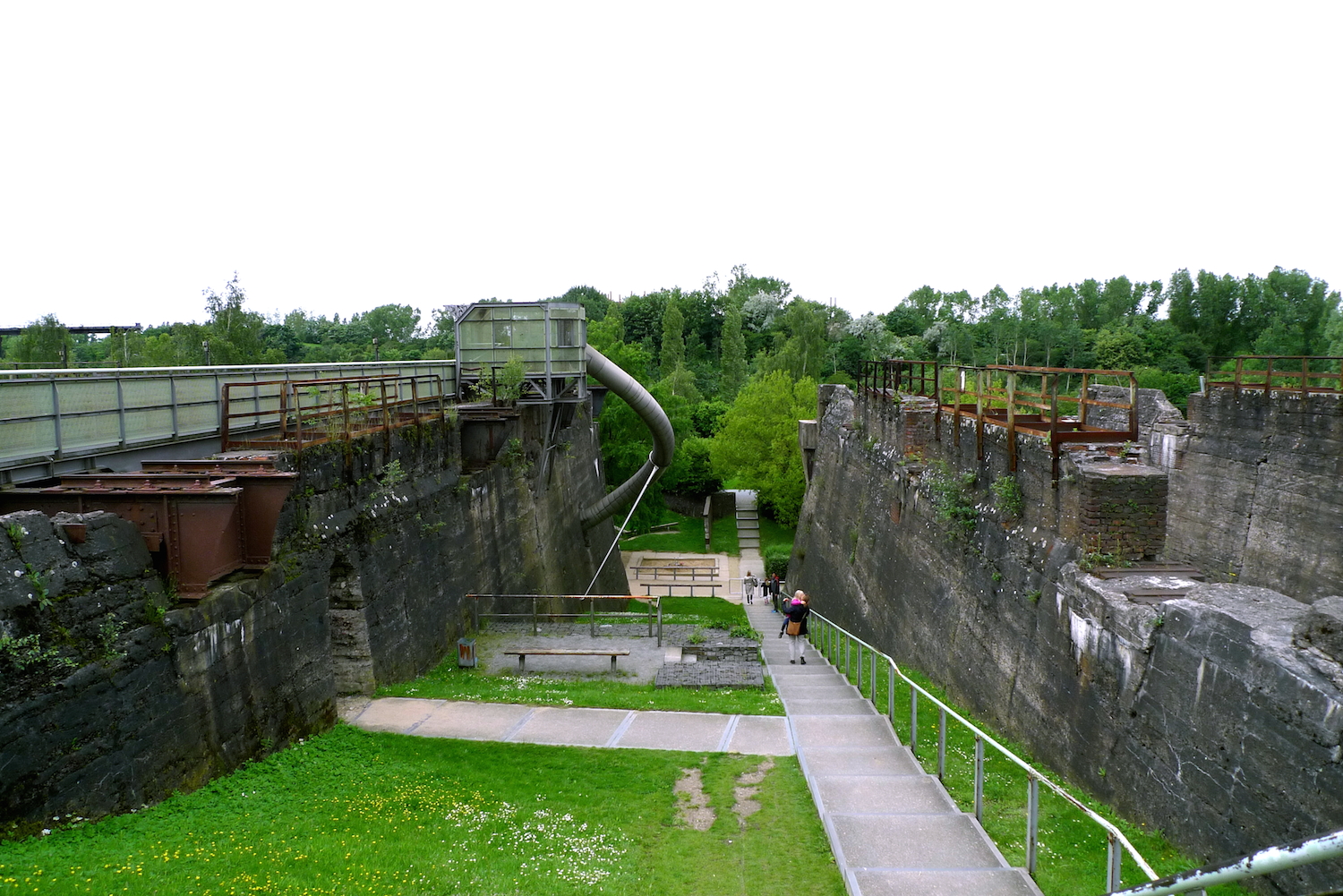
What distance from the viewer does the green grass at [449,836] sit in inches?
217

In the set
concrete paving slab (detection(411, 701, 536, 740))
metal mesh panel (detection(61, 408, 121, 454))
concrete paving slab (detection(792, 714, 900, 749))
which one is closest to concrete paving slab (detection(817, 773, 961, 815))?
concrete paving slab (detection(792, 714, 900, 749))

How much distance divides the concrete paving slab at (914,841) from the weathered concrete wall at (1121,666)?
172 centimetres

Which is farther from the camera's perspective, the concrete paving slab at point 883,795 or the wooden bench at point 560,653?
the wooden bench at point 560,653

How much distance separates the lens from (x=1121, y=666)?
24.5 feet

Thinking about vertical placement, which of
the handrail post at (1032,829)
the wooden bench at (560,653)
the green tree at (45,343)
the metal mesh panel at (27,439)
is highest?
the green tree at (45,343)

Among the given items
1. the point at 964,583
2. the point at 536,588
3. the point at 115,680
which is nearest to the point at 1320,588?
the point at 964,583

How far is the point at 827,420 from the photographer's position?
2512 centimetres

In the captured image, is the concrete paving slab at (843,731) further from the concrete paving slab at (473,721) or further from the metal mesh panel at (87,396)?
the metal mesh panel at (87,396)

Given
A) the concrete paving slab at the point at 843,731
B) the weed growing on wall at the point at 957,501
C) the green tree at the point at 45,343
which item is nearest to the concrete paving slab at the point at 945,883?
the concrete paving slab at the point at 843,731

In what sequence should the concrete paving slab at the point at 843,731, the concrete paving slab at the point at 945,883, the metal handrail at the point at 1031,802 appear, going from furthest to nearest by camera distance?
the concrete paving slab at the point at 843,731
the concrete paving slab at the point at 945,883
the metal handrail at the point at 1031,802

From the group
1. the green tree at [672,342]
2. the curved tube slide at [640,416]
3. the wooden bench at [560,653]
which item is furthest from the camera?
the green tree at [672,342]

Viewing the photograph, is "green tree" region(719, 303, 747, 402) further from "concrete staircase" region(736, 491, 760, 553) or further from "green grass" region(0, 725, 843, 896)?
"green grass" region(0, 725, 843, 896)

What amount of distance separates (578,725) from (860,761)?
10.6 ft

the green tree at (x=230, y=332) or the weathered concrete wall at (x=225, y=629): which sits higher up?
the green tree at (x=230, y=332)
